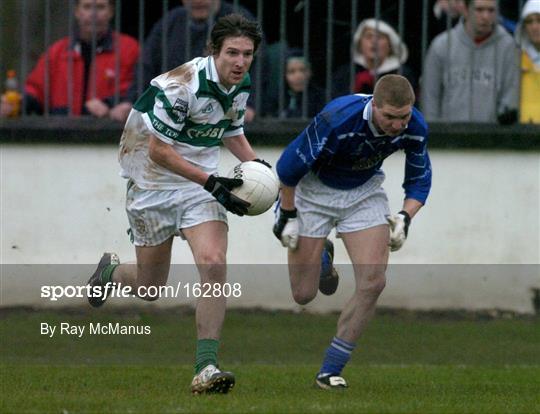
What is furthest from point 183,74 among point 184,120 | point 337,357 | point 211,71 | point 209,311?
point 337,357

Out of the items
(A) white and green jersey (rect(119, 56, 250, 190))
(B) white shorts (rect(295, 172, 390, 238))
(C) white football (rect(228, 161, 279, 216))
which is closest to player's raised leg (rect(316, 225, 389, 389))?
(B) white shorts (rect(295, 172, 390, 238))

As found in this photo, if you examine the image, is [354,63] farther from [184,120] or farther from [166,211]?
[184,120]

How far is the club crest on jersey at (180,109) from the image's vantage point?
834 centimetres

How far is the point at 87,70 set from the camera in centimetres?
1260

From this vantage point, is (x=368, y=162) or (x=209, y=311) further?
(x=368, y=162)

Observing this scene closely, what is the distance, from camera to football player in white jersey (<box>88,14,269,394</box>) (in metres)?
8.30

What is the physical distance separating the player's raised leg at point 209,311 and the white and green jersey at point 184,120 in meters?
0.51

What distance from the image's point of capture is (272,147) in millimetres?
12617

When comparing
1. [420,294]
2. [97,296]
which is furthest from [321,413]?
[420,294]

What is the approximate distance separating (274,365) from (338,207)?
4.78 feet

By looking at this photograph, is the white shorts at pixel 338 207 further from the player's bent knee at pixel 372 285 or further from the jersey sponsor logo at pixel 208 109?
the jersey sponsor logo at pixel 208 109

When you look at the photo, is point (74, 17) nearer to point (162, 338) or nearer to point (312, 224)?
point (162, 338)

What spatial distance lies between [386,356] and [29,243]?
3371mm

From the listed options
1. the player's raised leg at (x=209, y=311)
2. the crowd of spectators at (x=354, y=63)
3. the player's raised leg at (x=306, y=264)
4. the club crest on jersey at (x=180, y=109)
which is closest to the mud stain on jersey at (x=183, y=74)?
the club crest on jersey at (x=180, y=109)
